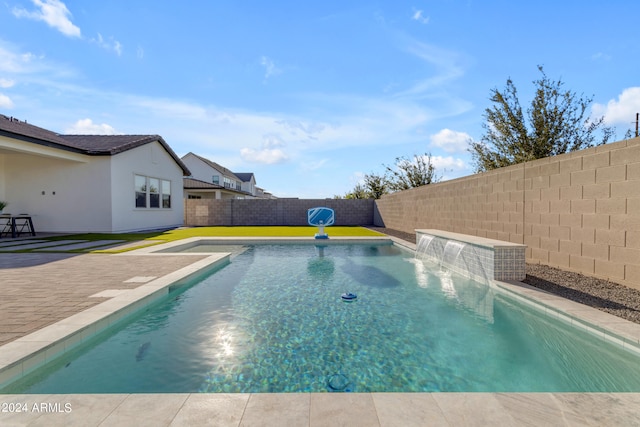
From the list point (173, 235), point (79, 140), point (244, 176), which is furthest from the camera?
point (244, 176)

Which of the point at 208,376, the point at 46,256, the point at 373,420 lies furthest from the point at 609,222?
the point at 46,256

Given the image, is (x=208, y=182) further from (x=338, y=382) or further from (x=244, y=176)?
(x=338, y=382)

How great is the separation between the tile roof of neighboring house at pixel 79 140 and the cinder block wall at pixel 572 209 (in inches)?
584

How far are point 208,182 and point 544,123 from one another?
31.7m

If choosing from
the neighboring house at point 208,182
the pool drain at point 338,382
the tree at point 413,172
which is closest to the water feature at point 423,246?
the pool drain at point 338,382

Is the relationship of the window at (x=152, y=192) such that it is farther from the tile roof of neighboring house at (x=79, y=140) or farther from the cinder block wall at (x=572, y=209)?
the cinder block wall at (x=572, y=209)

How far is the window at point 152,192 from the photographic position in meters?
15.4

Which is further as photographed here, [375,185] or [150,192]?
[375,185]

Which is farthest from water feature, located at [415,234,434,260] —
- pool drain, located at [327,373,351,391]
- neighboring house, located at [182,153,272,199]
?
neighboring house, located at [182,153,272,199]

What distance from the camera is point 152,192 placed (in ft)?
53.8

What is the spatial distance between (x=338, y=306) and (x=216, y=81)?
10248 millimetres

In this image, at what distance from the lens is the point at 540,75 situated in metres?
14.8

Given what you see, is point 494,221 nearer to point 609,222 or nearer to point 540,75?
point 609,222

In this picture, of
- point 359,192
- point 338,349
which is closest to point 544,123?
point 338,349
